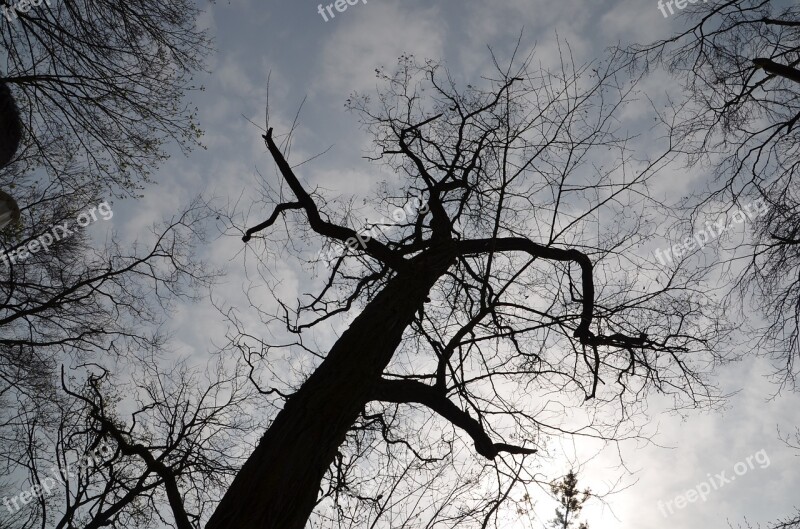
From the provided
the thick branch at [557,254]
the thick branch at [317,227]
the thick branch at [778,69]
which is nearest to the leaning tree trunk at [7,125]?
the thick branch at [317,227]

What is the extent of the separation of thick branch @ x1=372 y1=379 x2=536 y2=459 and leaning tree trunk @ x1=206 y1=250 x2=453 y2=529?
0.32m

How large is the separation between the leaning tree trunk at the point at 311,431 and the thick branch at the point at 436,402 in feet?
1.06

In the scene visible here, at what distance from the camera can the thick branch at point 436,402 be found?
124 inches

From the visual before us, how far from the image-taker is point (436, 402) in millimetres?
3357

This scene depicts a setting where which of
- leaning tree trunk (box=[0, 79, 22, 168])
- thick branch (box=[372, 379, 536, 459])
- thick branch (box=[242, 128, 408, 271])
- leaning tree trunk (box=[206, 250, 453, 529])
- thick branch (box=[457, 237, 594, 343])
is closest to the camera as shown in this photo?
leaning tree trunk (box=[0, 79, 22, 168])

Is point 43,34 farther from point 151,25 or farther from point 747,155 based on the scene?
point 747,155

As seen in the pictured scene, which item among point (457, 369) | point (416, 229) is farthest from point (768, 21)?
point (457, 369)

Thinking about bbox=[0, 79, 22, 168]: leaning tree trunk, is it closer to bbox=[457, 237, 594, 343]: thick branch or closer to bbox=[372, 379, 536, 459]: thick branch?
bbox=[372, 379, 536, 459]: thick branch

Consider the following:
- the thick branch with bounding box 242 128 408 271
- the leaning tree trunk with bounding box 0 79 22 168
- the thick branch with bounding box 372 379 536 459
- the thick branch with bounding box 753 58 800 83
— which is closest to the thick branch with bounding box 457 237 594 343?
the thick branch with bounding box 242 128 408 271

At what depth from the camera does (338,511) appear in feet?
14.8

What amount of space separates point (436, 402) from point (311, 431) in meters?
1.28

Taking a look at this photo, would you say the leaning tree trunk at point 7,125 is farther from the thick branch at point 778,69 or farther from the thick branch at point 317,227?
the thick branch at point 778,69

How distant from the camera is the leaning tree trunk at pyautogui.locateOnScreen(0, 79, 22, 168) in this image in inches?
49.6

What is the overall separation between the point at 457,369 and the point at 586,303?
1600 millimetres
